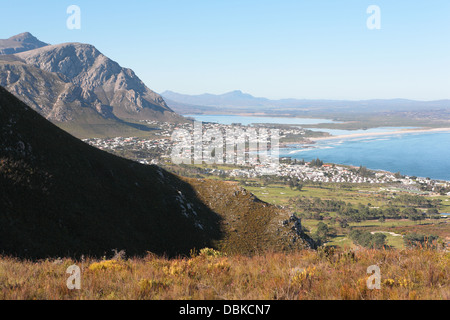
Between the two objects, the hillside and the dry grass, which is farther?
the hillside

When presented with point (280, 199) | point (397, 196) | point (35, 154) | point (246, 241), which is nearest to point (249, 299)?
point (35, 154)

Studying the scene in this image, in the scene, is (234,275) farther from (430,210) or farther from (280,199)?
(430,210)

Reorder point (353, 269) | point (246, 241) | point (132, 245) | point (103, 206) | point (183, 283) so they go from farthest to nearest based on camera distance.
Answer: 1. point (246, 241)
2. point (103, 206)
3. point (132, 245)
4. point (353, 269)
5. point (183, 283)

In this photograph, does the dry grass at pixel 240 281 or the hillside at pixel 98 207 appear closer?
the dry grass at pixel 240 281
